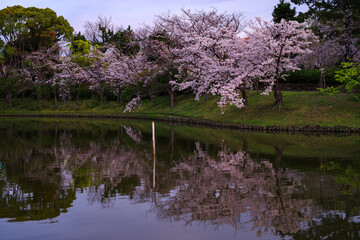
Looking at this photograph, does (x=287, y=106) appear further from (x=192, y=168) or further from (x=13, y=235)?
(x=13, y=235)

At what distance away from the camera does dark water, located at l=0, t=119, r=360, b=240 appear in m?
9.01

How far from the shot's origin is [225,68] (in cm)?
3469

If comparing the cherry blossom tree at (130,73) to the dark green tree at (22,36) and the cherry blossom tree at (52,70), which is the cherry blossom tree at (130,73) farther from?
the dark green tree at (22,36)

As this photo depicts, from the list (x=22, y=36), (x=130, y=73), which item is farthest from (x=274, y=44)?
(x=22, y=36)

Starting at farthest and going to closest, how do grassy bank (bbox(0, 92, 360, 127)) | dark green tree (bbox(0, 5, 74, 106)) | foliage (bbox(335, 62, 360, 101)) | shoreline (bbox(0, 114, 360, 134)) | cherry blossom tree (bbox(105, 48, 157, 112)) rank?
dark green tree (bbox(0, 5, 74, 106)) < cherry blossom tree (bbox(105, 48, 157, 112)) < foliage (bbox(335, 62, 360, 101)) < grassy bank (bbox(0, 92, 360, 127)) < shoreline (bbox(0, 114, 360, 134))

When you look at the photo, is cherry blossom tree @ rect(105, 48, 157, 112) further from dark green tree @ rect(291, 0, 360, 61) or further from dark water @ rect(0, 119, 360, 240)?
dark water @ rect(0, 119, 360, 240)

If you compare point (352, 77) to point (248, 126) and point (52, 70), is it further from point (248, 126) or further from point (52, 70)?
point (52, 70)

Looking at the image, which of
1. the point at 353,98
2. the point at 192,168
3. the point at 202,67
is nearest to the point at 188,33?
the point at 202,67

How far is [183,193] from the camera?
1203 centimetres

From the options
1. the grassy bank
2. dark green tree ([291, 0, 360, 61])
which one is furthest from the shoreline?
dark green tree ([291, 0, 360, 61])

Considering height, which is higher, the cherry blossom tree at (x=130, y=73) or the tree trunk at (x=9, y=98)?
the cherry blossom tree at (x=130, y=73)

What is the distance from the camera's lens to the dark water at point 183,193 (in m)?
9.01

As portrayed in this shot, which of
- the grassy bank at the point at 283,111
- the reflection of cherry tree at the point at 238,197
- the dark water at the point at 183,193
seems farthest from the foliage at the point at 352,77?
the reflection of cherry tree at the point at 238,197

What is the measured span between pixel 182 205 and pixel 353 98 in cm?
2843
